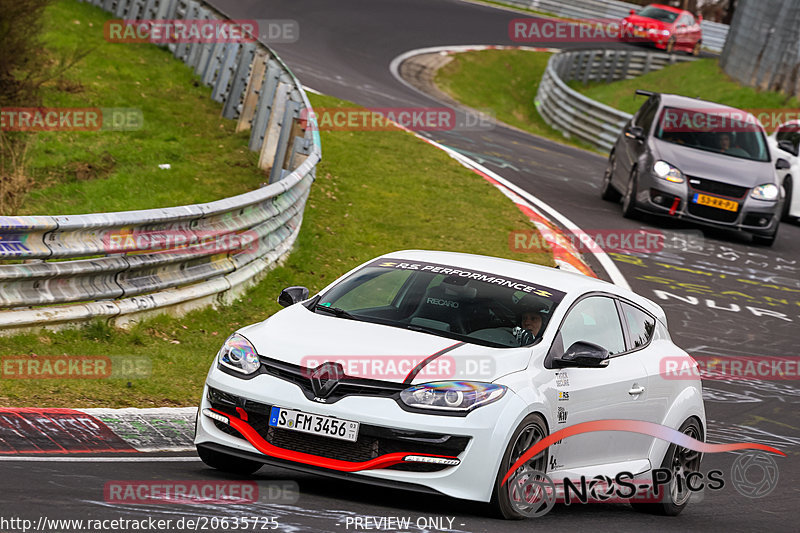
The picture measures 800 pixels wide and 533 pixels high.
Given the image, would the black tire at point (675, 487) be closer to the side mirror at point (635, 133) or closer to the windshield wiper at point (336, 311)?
the windshield wiper at point (336, 311)

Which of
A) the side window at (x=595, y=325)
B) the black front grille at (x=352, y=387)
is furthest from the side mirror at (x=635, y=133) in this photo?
the black front grille at (x=352, y=387)

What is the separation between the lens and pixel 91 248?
960cm

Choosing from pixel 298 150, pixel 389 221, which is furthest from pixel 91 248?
pixel 389 221

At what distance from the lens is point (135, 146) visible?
16578mm

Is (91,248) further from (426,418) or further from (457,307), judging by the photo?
(426,418)

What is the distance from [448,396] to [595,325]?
1.68 metres

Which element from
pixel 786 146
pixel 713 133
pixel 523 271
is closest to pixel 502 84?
pixel 786 146

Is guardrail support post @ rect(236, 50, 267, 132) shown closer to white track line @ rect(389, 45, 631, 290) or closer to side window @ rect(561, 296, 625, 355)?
white track line @ rect(389, 45, 631, 290)

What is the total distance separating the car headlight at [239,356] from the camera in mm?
6762

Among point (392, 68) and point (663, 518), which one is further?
point (392, 68)

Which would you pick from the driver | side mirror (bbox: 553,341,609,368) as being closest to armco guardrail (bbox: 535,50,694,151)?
the driver

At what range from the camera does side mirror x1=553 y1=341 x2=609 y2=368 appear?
275 inches

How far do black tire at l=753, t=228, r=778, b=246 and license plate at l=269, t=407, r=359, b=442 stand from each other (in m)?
13.9

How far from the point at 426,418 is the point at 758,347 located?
8059 millimetres
